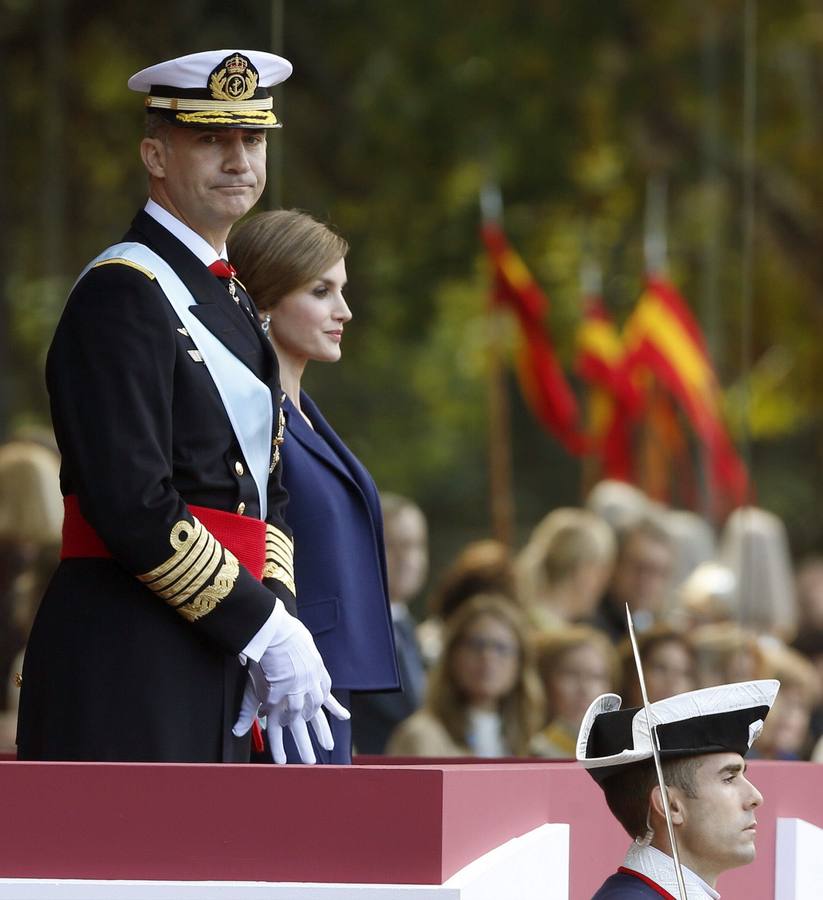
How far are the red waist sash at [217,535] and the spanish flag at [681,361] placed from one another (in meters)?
9.62

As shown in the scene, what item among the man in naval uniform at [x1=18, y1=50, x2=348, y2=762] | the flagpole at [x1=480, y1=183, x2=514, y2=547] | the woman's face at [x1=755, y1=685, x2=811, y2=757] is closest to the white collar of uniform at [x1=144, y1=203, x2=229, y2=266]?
the man in naval uniform at [x1=18, y1=50, x2=348, y2=762]

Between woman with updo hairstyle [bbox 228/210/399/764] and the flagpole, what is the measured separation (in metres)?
8.22

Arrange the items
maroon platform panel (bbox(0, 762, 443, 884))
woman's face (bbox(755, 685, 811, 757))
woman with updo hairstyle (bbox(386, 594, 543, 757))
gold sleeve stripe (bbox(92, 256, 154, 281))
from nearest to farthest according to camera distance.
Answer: maroon platform panel (bbox(0, 762, 443, 884)) → gold sleeve stripe (bbox(92, 256, 154, 281)) → woman with updo hairstyle (bbox(386, 594, 543, 757)) → woman's face (bbox(755, 685, 811, 757))

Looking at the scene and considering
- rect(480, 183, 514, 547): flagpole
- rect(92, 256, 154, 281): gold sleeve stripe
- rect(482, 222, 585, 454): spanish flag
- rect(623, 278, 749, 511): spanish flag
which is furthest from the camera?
rect(623, 278, 749, 511): spanish flag

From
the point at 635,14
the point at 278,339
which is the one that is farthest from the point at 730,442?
the point at 278,339

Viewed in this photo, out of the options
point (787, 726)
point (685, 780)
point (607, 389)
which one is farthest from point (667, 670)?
point (607, 389)

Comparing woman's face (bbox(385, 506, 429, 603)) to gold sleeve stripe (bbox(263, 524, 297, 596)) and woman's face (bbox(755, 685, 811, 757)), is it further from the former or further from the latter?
gold sleeve stripe (bbox(263, 524, 297, 596))

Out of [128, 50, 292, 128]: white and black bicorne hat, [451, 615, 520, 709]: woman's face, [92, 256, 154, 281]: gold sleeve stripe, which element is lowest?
[451, 615, 520, 709]: woman's face

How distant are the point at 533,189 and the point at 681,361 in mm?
1428

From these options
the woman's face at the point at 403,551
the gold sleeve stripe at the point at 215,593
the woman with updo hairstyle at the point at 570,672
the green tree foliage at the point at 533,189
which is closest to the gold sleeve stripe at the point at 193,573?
the gold sleeve stripe at the point at 215,593

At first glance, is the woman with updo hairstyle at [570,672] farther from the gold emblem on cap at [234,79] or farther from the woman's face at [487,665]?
the gold emblem on cap at [234,79]

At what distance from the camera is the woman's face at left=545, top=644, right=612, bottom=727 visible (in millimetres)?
6703

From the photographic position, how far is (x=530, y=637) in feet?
21.8

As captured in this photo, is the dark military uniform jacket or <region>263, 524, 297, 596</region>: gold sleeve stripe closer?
the dark military uniform jacket
